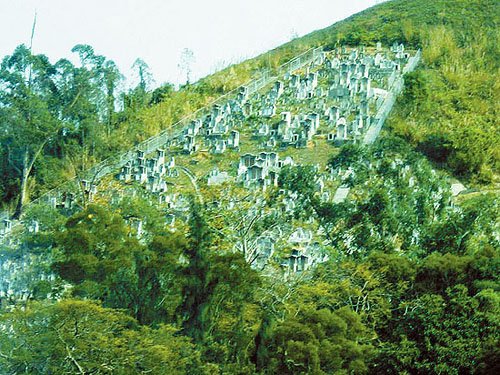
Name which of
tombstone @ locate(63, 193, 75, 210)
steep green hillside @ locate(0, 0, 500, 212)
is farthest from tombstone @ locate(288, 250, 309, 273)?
steep green hillside @ locate(0, 0, 500, 212)

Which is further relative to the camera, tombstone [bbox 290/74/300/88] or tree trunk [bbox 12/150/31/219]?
tombstone [bbox 290/74/300/88]

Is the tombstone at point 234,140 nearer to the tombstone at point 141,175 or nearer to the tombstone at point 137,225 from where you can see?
the tombstone at point 141,175

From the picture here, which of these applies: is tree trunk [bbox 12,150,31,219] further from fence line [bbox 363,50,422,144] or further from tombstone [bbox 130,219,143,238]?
fence line [bbox 363,50,422,144]

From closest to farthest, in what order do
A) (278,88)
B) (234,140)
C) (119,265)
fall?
(119,265) → (234,140) → (278,88)

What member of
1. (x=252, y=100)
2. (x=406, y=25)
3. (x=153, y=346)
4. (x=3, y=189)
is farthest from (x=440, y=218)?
(x=406, y=25)

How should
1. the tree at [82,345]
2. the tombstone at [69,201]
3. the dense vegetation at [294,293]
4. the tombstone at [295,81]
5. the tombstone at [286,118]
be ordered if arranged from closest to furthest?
the tree at [82,345], the dense vegetation at [294,293], the tombstone at [69,201], the tombstone at [286,118], the tombstone at [295,81]

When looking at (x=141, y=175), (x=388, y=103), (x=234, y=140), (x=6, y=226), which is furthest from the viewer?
(x=388, y=103)

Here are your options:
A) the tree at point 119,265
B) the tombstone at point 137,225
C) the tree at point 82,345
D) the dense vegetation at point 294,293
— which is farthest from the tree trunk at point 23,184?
the tree at point 82,345

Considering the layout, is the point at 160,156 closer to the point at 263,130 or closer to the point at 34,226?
the point at 263,130

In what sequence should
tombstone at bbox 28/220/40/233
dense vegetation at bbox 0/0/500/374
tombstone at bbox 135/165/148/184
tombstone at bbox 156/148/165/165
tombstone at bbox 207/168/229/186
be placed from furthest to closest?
tombstone at bbox 156/148/165/165
tombstone at bbox 135/165/148/184
tombstone at bbox 207/168/229/186
tombstone at bbox 28/220/40/233
dense vegetation at bbox 0/0/500/374

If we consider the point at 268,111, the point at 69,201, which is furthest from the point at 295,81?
the point at 69,201

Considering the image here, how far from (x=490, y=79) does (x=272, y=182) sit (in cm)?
1526

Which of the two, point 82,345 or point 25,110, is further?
point 25,110

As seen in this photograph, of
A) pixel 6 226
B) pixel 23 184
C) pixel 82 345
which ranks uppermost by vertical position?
pixel 23 184
